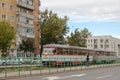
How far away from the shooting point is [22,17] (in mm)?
91500

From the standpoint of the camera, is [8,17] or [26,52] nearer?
[8,17]

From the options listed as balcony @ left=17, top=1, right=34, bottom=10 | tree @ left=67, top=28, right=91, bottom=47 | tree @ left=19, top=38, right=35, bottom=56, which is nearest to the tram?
Answer: tree @ left=19, top=38, right=35, bottom=56

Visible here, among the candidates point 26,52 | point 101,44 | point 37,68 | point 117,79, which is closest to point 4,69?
point 37,68

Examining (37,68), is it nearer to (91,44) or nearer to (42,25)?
(42,25)

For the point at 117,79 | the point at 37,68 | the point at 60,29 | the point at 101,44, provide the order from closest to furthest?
the point at 117,79, the point at 37,68, the point at 60,29, the point at 101,44

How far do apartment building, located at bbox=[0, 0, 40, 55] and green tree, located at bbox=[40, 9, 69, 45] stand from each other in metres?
5.38

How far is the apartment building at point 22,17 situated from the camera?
86.6 m

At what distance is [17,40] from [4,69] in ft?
200

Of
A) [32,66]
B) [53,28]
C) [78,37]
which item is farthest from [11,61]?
[78,37]

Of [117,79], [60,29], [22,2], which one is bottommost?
[117,79]

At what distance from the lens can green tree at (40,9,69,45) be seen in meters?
85.9

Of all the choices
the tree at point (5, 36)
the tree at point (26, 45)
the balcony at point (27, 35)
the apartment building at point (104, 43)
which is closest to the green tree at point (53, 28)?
the tree at point (26, 45)

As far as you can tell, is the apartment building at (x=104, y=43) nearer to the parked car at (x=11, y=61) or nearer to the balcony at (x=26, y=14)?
the balcony at (x=26, y=14)

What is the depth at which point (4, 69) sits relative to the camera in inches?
1131
